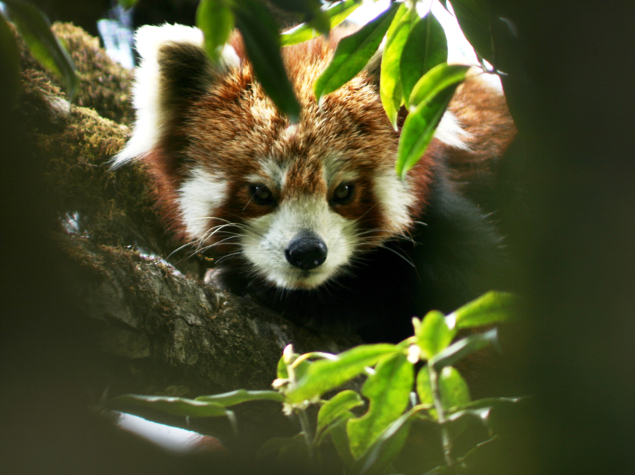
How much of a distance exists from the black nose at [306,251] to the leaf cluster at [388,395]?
0.90m

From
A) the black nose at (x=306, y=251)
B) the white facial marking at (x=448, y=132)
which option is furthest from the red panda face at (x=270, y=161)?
the white facial marking at (x=448, y=132)

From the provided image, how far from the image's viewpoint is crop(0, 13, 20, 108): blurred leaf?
790 millimetres

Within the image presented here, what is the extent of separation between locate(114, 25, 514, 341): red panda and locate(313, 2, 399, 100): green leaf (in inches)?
29.6

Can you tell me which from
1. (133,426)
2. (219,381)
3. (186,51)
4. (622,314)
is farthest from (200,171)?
(622,314)

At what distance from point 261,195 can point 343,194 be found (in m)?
0.36

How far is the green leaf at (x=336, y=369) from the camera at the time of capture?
0.69m

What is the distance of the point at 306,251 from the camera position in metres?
1.83

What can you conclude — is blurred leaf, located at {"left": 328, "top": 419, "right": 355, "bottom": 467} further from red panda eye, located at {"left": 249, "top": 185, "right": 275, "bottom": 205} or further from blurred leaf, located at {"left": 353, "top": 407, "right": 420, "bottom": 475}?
red panda eye, located at {"left": 249, "top": 185, "right": 275, "bottom": 205}

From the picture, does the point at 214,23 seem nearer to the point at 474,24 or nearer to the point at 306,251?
the point at 474,24

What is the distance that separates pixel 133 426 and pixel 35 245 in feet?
1.46

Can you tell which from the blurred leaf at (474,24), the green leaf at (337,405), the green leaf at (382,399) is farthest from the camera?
the blurred leaf at (474,24)

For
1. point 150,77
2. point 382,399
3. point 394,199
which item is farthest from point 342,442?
point 150,77

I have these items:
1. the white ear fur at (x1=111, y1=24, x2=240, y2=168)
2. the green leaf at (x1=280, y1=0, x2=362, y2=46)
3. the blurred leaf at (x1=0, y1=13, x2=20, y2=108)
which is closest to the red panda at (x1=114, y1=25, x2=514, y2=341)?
the white ear fur at (x1=111, y1=24, x2=240, y2=168)

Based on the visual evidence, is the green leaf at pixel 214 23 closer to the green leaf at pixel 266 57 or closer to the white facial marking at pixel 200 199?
the green leaf at pixel 266 57
